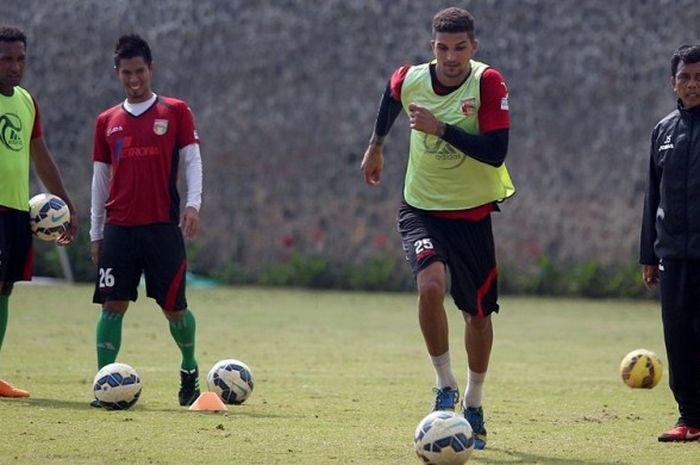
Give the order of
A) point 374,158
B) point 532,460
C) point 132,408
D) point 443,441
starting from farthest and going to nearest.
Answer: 1. point 132,408
2. point 374,158
3. point 532,460
4. point 443,441

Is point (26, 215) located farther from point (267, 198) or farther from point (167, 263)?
point (267, 198)

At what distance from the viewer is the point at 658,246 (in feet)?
28.6

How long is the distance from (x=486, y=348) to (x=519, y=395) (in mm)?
2634

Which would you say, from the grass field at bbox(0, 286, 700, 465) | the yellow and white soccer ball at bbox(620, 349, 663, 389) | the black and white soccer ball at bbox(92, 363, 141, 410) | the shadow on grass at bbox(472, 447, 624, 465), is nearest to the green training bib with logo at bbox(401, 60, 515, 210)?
the grass field at bbox(0, 286, 700, 465)

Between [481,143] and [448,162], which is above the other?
[481,143]

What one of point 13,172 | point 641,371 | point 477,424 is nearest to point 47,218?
point 13,172

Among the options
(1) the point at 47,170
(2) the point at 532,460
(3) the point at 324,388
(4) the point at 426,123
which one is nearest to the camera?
(2) the point at 532,460

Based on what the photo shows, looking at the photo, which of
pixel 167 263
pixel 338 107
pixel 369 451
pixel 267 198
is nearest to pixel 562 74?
pixel 338 107

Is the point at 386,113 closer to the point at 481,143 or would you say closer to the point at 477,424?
the point at 481,143

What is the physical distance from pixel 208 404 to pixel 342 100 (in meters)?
14.6

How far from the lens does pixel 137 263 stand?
10.1 meters

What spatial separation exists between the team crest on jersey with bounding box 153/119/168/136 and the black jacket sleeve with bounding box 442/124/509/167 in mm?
2656

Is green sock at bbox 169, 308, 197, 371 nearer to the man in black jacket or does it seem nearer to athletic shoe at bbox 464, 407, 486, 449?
athletic shoe at bbox 464, 407, 486, 449

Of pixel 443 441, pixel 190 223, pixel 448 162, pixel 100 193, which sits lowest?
pixel 443 441
